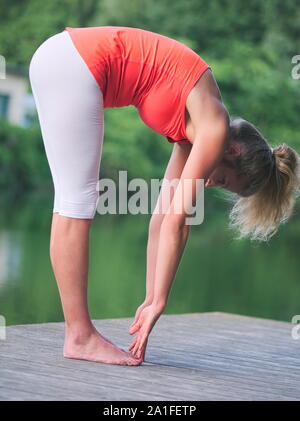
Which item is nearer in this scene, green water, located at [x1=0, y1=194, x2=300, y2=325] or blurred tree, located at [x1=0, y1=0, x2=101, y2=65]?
green water, located at [x1=0, y1=194, x2=300, y2=325]

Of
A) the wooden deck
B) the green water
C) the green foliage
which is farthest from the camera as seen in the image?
the green foliage

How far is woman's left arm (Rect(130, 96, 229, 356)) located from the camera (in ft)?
7.22

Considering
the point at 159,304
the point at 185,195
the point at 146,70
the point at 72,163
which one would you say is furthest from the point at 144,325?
the point at 146,70

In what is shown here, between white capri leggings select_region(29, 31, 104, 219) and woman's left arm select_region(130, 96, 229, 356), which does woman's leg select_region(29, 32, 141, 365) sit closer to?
white capri leggings select_region(29, 31, 104, 219)

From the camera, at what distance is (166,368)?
230 centimetres

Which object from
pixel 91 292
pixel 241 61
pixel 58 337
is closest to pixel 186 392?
pixel 58 337

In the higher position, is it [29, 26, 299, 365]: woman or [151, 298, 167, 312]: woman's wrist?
[29, 26, 299, 365]: woman

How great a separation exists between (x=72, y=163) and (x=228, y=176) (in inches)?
17.1

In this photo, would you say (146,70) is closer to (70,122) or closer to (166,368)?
(70,122)

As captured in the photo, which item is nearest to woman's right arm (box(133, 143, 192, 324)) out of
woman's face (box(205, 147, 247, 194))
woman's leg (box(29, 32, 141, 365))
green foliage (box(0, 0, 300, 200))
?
woman's face (box(205, 147, 247, 194))

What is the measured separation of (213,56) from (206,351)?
19598mm

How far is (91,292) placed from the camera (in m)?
6.59

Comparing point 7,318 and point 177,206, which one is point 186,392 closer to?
point 177,206

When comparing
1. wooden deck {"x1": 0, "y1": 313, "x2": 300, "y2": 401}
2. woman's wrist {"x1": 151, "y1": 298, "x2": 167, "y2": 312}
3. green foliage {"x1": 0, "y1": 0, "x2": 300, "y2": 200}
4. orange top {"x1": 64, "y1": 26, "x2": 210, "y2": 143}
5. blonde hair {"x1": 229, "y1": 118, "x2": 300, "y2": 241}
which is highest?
orange top {"x1": 64, "y1": 26, "x2": 210, "y2": 143}
